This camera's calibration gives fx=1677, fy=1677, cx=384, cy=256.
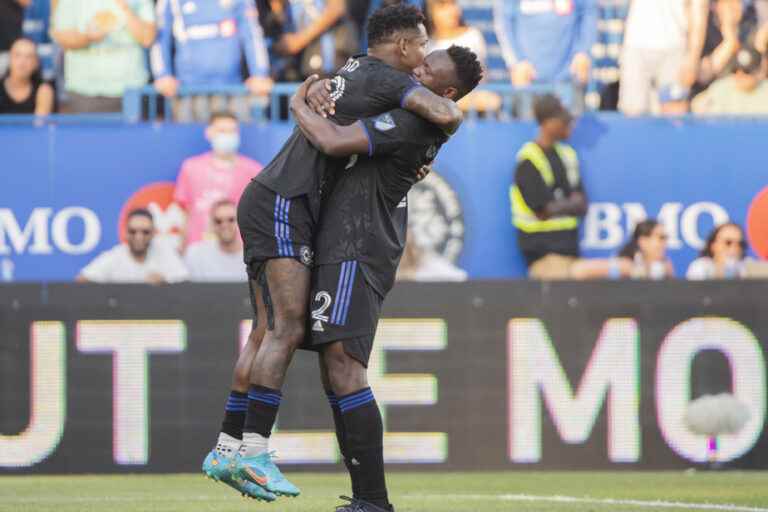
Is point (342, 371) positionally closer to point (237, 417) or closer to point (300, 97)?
point (237, 417)

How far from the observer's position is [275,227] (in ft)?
23.7

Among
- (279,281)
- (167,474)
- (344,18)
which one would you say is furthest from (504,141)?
(279,281)

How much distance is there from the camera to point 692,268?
1360cm

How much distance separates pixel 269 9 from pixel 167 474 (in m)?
5.00

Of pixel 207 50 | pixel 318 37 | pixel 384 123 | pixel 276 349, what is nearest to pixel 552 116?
pixel 318 37

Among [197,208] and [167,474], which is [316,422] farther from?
[197,208]

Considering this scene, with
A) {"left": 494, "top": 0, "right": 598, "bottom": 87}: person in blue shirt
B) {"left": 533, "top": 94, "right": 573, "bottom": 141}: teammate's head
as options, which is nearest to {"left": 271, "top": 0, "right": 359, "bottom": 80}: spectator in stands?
{"left": 494, "top": 0, "right": 598, "bottom": 87}: person in blue shirt

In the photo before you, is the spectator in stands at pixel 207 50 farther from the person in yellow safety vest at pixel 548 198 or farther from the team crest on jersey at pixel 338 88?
the team crest on jersey at pixel 338 88

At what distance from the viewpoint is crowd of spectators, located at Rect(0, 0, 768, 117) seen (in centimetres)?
1409

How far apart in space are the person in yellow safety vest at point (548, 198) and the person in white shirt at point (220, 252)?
2381mm

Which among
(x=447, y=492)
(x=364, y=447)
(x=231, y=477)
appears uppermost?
(x=364, y=447)

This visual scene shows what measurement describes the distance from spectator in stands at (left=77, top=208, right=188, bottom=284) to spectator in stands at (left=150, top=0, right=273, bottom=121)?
1546 mm

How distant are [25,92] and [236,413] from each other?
7534 mm

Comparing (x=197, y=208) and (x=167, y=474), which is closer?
(x=167, y=474)
